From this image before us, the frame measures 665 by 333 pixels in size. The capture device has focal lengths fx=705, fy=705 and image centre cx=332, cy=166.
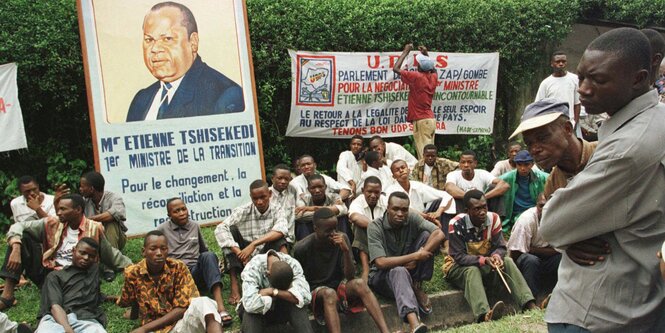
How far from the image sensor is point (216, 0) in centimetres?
900

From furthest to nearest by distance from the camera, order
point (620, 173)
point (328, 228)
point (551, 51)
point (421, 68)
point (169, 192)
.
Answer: point (551, 51) < point (421, 68) < point (169, 192) < point (328, 228) < point (620, 173)

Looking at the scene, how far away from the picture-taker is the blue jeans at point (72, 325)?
5.87m

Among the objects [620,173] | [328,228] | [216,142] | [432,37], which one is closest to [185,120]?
[216,142]

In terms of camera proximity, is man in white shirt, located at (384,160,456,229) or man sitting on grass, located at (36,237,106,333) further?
man in white shirt, located at (384,160,456,229)

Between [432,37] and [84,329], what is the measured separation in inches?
290

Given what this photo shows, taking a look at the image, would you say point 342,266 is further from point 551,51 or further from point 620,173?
point 551,51

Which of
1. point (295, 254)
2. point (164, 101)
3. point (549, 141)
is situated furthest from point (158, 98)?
point (549, 141)

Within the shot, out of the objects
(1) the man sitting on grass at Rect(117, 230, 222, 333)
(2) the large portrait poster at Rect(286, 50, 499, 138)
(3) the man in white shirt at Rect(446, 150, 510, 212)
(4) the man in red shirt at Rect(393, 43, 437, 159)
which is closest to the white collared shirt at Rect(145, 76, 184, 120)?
(2) the large portrait poster at Rect(286, 50, 499, 138)

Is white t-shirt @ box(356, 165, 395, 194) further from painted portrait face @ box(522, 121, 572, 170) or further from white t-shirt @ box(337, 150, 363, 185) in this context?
painted portrait face @ box(522, 121, 572, 170)

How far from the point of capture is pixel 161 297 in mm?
6281

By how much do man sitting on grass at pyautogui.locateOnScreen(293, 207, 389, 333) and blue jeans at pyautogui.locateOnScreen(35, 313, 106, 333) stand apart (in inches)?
76.6

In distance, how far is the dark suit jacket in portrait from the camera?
865cm

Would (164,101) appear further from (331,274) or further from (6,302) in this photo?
(331,274)

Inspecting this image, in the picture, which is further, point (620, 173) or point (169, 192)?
point (169, 192)
